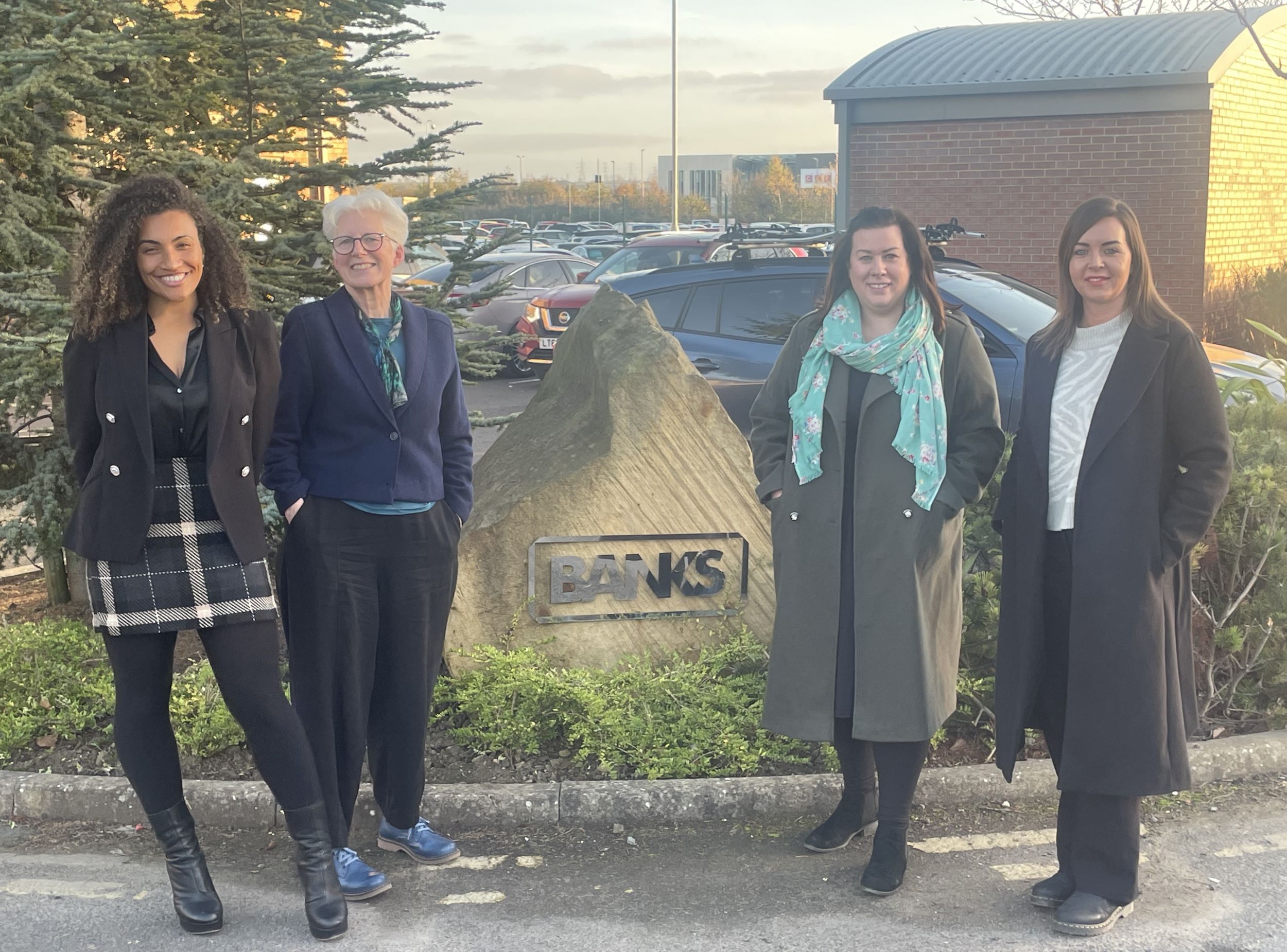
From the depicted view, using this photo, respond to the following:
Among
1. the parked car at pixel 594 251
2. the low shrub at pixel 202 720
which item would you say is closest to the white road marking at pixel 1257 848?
the low shrub at pixel 202 720

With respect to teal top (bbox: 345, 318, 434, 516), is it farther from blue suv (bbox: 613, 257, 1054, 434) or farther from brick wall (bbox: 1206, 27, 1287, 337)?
brick wall (bbox: 1206, 27, 1287, 337)

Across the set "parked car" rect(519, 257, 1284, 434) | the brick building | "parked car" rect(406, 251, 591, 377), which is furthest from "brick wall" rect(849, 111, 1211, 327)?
"parked car" rect(519, 257, 1284, 434)

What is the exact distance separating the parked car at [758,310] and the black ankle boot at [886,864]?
447 centimetres

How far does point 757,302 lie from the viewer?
8.41m

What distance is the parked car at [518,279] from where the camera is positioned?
14812 mm

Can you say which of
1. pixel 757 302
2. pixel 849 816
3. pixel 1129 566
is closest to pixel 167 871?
pixel 849 816

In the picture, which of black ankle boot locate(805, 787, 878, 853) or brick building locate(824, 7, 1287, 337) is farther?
brick building locate(824, 7, 1287, 337)

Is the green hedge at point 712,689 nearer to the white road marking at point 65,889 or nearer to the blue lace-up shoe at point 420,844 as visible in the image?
the blue lace-up shoe at point 420,844

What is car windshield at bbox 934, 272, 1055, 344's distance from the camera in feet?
26.0

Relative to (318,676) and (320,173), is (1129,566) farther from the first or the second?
(320,173)

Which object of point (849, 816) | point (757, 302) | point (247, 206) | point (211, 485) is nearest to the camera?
point (211, 485)

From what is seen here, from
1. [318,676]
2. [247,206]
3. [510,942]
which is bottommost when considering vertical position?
[510,942]

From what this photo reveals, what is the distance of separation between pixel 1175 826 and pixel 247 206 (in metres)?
4.38

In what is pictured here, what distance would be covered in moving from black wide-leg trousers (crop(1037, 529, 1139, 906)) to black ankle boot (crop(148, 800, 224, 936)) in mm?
2283
